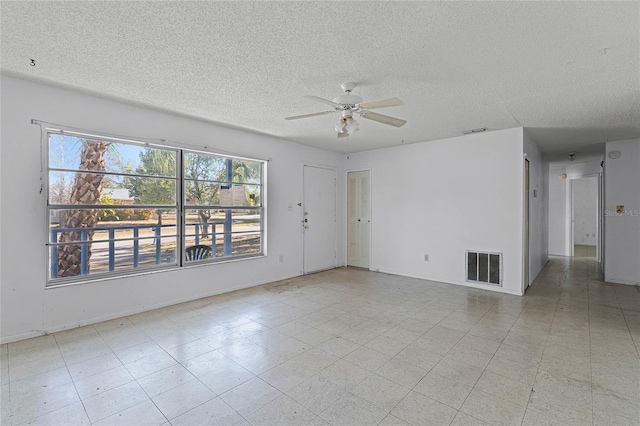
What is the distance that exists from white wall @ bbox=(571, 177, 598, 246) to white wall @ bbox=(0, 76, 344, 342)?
36.7 ft

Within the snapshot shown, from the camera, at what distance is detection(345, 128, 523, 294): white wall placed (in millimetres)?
4535

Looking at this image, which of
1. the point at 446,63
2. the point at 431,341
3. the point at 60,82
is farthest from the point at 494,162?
the point at 60,82

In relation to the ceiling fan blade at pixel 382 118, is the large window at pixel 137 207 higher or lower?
lower

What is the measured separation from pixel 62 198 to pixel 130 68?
1.73 meters

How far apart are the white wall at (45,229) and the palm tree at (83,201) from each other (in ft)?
0.79

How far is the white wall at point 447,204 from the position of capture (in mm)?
4535

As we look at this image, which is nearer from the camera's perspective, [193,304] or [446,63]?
[446,63]

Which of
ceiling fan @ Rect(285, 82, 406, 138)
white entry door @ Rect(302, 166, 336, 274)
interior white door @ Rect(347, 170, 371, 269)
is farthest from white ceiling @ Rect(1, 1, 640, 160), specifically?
interior white door @ Rect(347, 170, 371, 269)

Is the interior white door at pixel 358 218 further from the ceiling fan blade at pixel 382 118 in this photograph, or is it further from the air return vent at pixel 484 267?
the ceiling fan blade at pixel 382 118

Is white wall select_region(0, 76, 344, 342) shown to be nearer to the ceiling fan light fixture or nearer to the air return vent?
the ceiling fan light fixture

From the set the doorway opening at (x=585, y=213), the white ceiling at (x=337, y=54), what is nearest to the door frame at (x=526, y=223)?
the white ceiling at (x=337, y=54)

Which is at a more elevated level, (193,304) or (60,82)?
(60,82)

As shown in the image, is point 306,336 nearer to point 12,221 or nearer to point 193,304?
point 193,304

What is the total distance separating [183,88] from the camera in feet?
10.1
